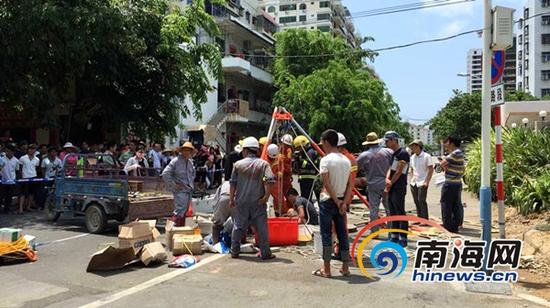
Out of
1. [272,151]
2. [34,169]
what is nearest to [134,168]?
[34,169]

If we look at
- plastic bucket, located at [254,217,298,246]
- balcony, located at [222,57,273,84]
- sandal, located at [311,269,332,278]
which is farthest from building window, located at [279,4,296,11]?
sandal, located at [311,269,332,278]

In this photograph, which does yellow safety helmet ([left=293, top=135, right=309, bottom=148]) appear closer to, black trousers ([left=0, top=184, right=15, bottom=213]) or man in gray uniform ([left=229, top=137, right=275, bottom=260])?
man in gray uniform ([left=229, top=137, right=275, bottom=260])

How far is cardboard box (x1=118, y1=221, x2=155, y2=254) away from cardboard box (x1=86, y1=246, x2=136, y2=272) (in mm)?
223

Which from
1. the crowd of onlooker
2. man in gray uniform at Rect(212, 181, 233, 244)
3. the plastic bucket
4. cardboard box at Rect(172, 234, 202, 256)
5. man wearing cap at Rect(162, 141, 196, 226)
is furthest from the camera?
the crowd of onlooker

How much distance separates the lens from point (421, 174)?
10625 mm

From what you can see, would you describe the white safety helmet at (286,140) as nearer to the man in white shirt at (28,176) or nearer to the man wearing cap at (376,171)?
the man wearing cap at (376,171)

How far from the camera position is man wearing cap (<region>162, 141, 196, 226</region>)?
29.6ft

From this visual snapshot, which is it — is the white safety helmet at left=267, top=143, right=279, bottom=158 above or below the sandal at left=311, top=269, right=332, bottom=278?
above

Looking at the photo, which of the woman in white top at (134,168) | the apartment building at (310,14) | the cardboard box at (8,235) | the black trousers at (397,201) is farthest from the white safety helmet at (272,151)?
the apartment building at (310,14)

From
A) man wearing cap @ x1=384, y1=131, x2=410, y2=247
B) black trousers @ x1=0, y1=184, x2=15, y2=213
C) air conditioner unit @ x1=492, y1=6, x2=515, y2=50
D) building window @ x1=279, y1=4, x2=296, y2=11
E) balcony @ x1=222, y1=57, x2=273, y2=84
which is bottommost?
black trousers @ x1=0, y1=184, x2=15, y2=213

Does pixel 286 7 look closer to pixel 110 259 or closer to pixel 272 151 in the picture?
pixel 272 151

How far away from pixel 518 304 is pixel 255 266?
329 centimetres

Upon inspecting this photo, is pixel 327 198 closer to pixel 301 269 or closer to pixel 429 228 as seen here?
pixel 301 269

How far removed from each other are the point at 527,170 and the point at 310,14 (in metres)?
66.8
